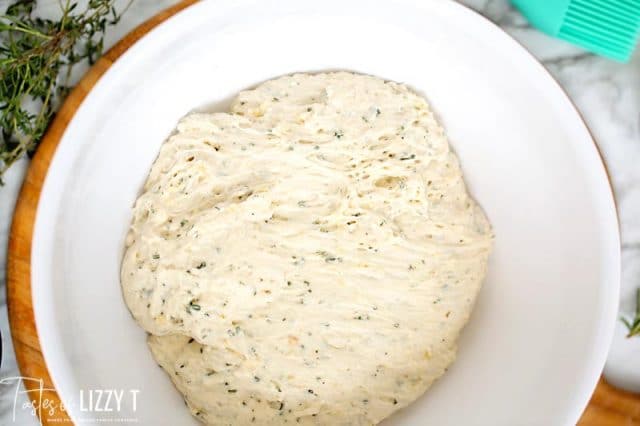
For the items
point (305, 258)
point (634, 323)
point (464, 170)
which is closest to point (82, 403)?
point (305, 258)

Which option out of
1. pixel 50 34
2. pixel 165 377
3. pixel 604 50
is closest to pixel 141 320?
pixel 165 377

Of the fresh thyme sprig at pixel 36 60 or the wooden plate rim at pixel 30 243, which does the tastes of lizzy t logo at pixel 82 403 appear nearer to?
the wooden plate rim at pixel 30 243

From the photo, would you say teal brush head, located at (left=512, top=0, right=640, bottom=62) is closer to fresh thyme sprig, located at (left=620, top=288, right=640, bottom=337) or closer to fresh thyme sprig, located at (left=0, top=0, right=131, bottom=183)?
fresh thyme sprig, located at (left=620, top=288, right=640, bottom=337)

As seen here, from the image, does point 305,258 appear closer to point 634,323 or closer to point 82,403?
point 82,403

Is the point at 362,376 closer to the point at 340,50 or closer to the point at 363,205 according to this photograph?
the point at 363,205

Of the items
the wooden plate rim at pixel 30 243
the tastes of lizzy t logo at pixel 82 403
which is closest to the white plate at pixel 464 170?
the tastes of lizzy t logo at pixel 82 403

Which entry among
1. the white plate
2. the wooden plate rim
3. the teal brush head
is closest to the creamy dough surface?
the white plate
